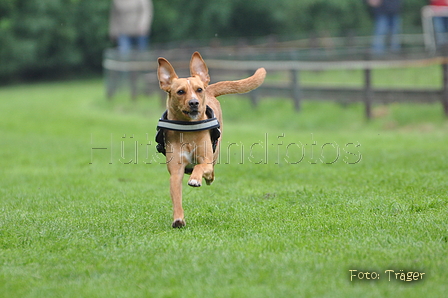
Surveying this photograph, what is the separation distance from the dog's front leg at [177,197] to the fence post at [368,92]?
Result: 9.85 meters

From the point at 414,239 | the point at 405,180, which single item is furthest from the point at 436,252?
the point at 405,180

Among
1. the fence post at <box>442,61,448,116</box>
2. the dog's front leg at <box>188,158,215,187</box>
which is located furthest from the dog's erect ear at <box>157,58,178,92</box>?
the fence post at <box>442,61,448,116</box>

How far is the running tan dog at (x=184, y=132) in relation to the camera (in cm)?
587

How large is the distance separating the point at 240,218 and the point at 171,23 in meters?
32.8

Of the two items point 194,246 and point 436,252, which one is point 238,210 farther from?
point 436,252

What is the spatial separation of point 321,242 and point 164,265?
133 centimetres

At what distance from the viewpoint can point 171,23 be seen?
125 feet

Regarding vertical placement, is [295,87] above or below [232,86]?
below

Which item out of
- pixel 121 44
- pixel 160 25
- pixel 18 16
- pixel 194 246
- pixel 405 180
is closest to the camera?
pixel 194 246

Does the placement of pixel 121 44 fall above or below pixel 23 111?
above

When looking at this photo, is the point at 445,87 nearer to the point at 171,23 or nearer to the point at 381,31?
the point at 381,31

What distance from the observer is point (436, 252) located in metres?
4.92

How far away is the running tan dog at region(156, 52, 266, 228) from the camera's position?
5.87 m

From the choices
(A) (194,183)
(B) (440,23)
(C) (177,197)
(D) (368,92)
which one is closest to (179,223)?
(C) (177,197)
